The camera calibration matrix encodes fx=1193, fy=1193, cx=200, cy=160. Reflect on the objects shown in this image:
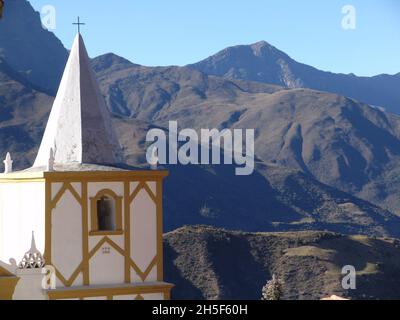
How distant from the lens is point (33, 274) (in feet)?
60.5

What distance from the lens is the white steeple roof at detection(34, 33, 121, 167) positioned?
21.1m

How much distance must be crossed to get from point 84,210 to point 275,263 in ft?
325

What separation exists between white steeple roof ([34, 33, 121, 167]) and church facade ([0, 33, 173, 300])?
18 millimetres

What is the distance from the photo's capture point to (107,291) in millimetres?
20047

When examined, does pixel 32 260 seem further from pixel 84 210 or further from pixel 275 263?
pixel 275 263

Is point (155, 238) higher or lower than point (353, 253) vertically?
higher

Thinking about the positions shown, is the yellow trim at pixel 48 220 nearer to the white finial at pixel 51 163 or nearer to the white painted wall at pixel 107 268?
the white finial at pixel 51 163

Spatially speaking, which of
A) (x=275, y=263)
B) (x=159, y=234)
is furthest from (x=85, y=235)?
(x=275, y=263)

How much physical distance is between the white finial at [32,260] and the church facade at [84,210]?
2cm

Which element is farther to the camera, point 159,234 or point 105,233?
point 159,234
